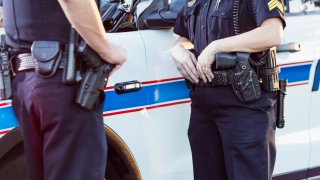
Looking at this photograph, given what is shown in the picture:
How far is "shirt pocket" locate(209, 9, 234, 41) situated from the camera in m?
2.14

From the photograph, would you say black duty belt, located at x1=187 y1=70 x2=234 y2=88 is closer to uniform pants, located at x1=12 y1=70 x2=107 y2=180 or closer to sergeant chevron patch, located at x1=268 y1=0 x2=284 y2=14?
sergeant chevron patch, located at x1=268 y1=0 x2=284 y2=14

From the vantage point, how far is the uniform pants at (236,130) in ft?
7.14

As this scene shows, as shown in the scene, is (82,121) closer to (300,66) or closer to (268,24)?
(268,24)

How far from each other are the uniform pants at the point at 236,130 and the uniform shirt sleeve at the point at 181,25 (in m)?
0.28

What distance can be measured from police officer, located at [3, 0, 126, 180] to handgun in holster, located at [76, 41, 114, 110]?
0.02 m

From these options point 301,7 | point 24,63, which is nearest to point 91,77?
point 24,63

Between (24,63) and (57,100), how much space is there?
186 mm

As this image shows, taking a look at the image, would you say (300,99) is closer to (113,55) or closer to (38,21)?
(113,55)

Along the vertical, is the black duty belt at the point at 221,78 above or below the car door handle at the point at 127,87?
above

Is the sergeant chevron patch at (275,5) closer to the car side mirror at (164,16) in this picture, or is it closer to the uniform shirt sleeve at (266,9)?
the uniform shirt sleeve at (266,9)

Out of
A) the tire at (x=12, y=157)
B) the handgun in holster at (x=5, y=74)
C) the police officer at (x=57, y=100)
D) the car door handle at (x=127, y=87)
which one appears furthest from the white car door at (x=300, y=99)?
the handgun in holster at (x=5, y=74)

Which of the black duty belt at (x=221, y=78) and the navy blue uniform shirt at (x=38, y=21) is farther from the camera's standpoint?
the black duty belt at (x=221, y=78)

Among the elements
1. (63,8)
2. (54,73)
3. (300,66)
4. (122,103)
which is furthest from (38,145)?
(300,66)

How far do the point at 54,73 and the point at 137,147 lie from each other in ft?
3.09
